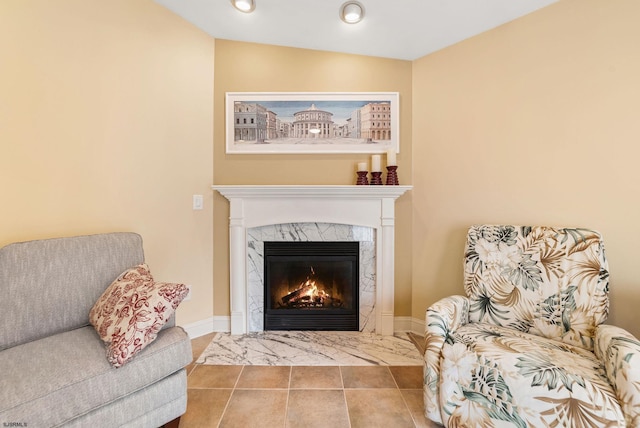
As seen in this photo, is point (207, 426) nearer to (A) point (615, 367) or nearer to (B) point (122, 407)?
(B) point (122, 407)

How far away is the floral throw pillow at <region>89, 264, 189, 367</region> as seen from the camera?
1.14 meters

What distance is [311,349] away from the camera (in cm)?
205

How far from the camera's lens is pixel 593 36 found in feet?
5.31

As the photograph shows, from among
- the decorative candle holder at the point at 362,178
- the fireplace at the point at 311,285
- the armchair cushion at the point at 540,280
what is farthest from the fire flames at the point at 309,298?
the armchair cushion at the point at 540,280

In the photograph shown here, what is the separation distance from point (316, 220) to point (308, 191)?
0.27 meters

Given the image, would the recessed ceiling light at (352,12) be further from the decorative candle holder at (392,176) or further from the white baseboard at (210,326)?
the white baseboard at (210,326)

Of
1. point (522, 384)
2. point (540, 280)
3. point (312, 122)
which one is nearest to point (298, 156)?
point (312, 122)

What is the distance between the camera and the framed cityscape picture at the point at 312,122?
7.63ft

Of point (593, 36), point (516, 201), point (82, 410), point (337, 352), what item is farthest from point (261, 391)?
point (593, 36)

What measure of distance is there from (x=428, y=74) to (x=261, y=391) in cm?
269

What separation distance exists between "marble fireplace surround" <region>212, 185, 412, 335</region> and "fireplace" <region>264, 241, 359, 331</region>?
20 centimetres

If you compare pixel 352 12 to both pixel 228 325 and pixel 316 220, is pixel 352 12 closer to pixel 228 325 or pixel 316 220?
pixel 316 220

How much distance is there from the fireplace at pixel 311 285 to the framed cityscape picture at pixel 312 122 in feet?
2.82

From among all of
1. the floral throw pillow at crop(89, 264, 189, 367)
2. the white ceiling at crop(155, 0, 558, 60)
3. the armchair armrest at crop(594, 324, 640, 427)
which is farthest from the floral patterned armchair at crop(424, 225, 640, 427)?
the white ceiling at crop(155, 0, 558, 60)
